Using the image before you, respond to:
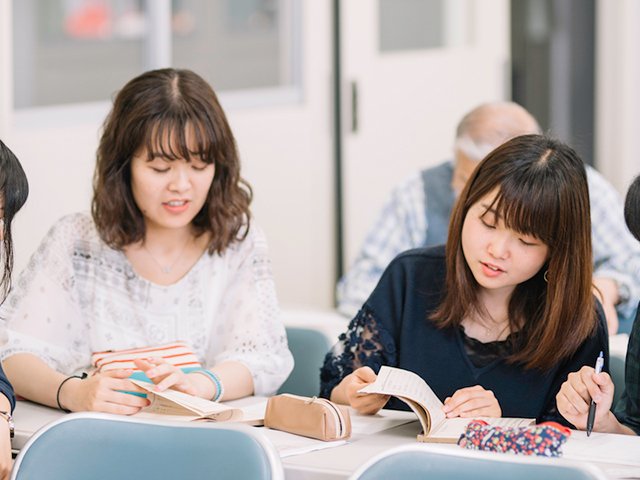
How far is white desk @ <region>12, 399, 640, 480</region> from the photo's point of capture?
1110 mm

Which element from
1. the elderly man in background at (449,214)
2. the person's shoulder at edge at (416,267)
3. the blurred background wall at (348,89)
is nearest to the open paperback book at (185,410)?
the person's shoulder at edge at (416,267)

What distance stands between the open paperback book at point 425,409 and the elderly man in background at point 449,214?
131 cm

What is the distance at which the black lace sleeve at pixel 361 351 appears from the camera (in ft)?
5.40

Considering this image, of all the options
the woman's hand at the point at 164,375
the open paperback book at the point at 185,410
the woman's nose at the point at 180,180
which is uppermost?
the woman's nose at the point at 180,180

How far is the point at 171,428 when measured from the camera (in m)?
1.12

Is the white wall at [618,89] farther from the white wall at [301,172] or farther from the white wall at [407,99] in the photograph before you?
the white wall at [301,172]

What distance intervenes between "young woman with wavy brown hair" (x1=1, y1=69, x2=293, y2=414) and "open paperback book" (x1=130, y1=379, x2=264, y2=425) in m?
0.21

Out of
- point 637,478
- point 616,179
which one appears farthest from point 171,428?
point 616,179

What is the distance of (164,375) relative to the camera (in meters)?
1.43

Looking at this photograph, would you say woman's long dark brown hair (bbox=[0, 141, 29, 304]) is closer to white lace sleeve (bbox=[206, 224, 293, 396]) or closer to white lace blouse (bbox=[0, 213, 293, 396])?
white lace blouse (bbox=[0, 213, 293, 396])

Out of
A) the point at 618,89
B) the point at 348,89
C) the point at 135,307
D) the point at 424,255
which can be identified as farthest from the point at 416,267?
the point at 618,89

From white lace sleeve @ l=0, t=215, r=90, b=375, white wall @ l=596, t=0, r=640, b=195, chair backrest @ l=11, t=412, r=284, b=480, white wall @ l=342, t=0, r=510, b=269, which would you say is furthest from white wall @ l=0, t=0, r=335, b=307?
chair backrest @ l=11, t=412, r=284, b=480

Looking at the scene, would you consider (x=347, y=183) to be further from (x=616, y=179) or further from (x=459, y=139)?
(x=616, y=179)

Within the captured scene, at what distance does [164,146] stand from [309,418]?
0.75m
